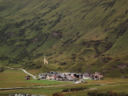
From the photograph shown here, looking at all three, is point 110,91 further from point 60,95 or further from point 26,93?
point 26,93

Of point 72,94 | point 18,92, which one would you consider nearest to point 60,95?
point 72,94

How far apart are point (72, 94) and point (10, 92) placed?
3799 centimetres

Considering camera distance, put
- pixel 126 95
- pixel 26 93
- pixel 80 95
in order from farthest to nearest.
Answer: pixel 26 93 → pixel 80 95 → pixel 126 95

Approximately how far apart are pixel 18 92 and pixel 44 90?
1561cm

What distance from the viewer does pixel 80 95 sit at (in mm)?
137375

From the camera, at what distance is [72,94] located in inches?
5591

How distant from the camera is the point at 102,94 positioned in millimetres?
137750

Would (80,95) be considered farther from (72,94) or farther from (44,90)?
(44,90)

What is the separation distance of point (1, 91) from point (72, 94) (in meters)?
44.1

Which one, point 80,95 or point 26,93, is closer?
point 80,95

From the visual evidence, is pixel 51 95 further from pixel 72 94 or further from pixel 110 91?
pixel 110 91

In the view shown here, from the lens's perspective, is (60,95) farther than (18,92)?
No

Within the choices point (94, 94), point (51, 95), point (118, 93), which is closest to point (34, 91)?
point (51, 95)

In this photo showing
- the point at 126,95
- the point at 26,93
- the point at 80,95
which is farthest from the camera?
the point at 26,93
